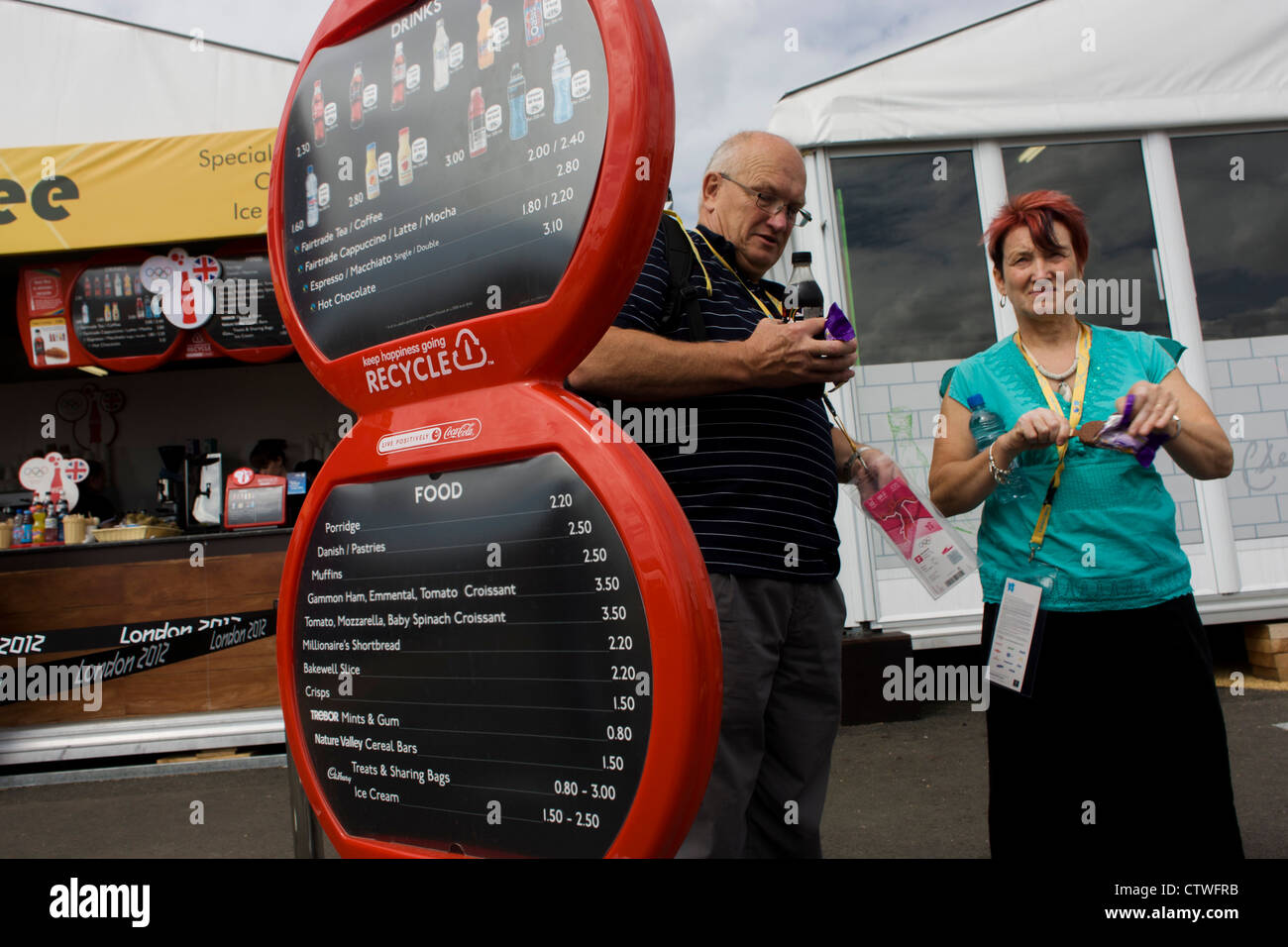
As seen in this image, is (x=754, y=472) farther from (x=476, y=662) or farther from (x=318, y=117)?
(x=318, y=117)

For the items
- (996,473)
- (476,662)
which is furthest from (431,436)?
(996,473)

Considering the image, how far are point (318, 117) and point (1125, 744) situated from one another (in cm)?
183

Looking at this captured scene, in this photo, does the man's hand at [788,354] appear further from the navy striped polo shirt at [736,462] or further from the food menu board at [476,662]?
the food menu board at [476,662]

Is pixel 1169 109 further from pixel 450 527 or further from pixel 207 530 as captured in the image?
pixel 207 530

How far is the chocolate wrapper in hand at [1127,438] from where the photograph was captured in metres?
1.67

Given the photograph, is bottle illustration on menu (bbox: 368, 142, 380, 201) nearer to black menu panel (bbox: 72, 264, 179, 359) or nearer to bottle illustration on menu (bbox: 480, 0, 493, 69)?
bottle illustration on menu (bbox: 480, 0, 493, 69)

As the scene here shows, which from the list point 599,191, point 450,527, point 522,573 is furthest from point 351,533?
point 599,191

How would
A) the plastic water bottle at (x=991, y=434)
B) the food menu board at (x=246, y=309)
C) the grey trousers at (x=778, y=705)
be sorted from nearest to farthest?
the grey trousers at (x=778, y=705)
the plastic water bottle at (x=991, y=434)
the food menu board at (x=246, y=309)

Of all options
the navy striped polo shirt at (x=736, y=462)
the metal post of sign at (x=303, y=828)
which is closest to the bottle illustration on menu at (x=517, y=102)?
the navy striped polo shirt at (x=736, y=462)

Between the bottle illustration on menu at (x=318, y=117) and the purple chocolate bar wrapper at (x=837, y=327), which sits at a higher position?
the bottle illustration on menu at (x=318, y=117)

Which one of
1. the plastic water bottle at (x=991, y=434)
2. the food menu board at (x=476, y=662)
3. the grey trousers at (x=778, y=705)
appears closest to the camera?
the food menu board at (x=476, y=662)

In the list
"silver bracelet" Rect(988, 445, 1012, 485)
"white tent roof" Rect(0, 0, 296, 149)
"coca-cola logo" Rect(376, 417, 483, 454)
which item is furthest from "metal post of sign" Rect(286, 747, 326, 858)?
"white tent roof" Rect(0, 0, 296, 149)

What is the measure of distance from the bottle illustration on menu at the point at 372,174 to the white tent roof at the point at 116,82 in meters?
5.20

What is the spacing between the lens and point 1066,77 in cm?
495
